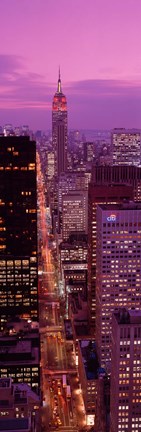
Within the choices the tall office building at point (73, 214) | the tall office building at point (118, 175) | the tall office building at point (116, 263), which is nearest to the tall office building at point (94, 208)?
the tall office building at point (116, 263)

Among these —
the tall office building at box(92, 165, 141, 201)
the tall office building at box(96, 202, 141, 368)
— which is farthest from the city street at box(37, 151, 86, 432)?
the tall office building at box(92, 165, 141, 201)

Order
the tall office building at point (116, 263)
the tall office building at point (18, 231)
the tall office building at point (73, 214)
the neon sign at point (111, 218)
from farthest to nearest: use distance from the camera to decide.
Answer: the tall office building at point (73, 214) < the tall office building at point (18, 231) < the tall office building at point (116, 263) < the neon sign at point (111, 218)

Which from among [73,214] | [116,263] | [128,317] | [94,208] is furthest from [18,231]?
[73,214]

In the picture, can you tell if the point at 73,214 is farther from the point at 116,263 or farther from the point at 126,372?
the point at 126,372

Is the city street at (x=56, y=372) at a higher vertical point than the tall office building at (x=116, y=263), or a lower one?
lower

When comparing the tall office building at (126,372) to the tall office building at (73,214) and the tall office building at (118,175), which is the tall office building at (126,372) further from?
the tall office building at (73,214)

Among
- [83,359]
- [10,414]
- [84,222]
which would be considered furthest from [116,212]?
[84,222]
